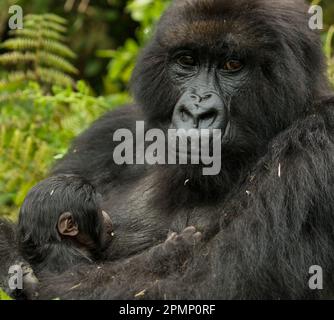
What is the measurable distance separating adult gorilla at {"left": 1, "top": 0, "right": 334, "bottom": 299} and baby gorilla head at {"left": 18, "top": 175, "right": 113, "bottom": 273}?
0.63ft

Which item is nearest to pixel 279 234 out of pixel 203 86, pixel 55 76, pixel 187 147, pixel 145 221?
pixel 187 147

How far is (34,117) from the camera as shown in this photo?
27.3 ft

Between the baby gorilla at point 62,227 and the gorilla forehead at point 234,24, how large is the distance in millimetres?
1188

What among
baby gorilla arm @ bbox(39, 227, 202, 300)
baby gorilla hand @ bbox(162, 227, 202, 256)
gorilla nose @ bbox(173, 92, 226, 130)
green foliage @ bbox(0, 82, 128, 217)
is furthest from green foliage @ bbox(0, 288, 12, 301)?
green foliage @ bbox(0, 82, 128, 217)

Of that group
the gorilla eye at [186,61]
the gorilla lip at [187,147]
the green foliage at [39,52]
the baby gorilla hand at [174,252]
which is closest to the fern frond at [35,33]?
the green foliage at [39,52]

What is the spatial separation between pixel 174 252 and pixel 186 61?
131cm

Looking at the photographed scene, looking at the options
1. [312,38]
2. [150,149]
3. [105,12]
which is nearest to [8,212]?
[150,149]

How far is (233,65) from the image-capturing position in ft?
18.3

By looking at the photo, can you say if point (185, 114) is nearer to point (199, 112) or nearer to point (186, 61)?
point (199, 112)

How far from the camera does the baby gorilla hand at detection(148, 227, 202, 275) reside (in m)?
5.18

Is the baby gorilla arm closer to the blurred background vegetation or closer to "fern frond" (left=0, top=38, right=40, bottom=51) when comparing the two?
the blurred background vegetation

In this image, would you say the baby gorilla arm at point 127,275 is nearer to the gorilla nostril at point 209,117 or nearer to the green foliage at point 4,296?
the green foliage at point 4,296

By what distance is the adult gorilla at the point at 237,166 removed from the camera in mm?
4984

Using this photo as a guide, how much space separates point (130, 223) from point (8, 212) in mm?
2117
